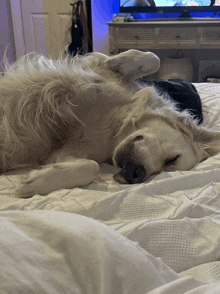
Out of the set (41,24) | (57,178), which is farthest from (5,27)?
(57,178)

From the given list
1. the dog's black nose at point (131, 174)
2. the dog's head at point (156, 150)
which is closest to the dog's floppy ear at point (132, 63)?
the dog's head at point (156, 150)

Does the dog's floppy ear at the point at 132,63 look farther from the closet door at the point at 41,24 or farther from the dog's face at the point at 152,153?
the closet door at the point at 41,24

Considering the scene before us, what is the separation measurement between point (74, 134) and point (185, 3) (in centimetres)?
323

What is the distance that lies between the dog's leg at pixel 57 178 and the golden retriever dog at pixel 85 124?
55 millimetres

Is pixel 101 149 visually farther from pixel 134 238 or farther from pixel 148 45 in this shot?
pixel 148 45

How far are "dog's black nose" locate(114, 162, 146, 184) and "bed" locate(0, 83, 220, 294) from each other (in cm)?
3

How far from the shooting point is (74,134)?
3.07 feet

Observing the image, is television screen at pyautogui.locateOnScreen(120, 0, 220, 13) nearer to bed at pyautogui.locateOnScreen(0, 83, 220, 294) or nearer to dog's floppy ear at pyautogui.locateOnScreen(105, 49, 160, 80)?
dog's floppy ear at pyautogui.locateOnScreen(105, 49, 160, 80)

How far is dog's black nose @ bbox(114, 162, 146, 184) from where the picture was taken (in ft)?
2.47

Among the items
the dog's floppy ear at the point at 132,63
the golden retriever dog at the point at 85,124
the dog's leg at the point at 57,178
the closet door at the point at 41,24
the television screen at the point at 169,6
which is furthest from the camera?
the closet door at the point at 41,24

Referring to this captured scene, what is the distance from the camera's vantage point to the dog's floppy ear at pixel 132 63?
104 centimetres

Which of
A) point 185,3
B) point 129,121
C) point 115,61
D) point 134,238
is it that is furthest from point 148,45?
point 134,238

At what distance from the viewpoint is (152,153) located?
2.63 ft

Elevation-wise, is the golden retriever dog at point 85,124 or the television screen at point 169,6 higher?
the television screen at point 169,6
